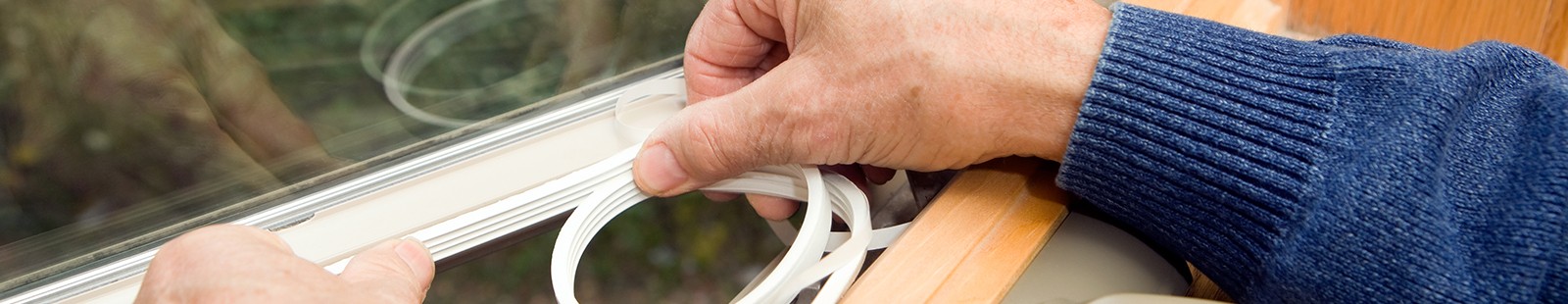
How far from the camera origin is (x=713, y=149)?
582 mm

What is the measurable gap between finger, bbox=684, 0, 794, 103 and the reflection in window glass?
159 millimetres

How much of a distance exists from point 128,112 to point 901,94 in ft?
1.52

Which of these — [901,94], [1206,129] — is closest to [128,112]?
→ [901,94]

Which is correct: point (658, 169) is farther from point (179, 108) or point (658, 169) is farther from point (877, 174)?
point (179, 108)

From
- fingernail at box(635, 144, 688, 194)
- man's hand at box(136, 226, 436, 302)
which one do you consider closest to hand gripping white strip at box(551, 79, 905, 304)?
fingernail at box(635, 144, 688, 194)

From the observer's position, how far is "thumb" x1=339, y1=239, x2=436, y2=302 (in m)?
0.45

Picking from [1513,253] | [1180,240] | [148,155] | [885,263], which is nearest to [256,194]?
[148,155]

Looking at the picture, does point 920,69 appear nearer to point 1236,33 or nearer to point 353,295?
point 1236,33

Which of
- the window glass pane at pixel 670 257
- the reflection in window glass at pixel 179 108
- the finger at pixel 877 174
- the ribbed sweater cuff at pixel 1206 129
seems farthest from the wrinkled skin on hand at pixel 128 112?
the ribbed sweater cuff at pixel 1206 129

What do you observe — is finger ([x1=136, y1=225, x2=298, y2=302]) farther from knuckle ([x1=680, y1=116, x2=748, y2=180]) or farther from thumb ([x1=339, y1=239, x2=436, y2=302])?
knuckle ([x1=680, y1=116, x2=748, y2=180])

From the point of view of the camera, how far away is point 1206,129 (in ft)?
1.65

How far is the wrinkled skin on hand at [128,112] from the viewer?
0.54 meters

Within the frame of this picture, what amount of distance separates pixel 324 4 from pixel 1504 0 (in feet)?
3.06

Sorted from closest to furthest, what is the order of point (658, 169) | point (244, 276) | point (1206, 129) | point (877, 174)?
point (244, 276)
point (1206, 129)
point (658, 169)
point (877, 174)
